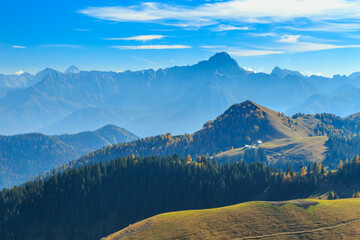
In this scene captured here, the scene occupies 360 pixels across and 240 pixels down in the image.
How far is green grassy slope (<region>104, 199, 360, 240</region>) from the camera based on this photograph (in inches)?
4414

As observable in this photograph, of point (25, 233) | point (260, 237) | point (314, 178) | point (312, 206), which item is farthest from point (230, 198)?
point (25, 233)

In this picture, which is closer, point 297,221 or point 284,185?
point 297,221

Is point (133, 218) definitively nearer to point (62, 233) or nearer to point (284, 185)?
point (62, 233)

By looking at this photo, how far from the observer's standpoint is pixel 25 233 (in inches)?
7470

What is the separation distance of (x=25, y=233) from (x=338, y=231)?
159m

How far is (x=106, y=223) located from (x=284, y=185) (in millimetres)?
102882

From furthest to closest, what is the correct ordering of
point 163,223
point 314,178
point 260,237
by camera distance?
1. point 314,178
2. point 163,223
3. point 260,237

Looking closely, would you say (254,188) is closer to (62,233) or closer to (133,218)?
(133,218)

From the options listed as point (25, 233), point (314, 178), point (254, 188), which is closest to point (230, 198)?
point (254, 188)

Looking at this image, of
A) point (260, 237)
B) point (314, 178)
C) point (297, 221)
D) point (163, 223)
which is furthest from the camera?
point (314, 178)

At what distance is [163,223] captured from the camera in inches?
4985

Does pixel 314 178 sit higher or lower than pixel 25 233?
higher

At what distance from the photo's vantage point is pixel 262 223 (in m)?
118

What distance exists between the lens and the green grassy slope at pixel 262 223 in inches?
4414
